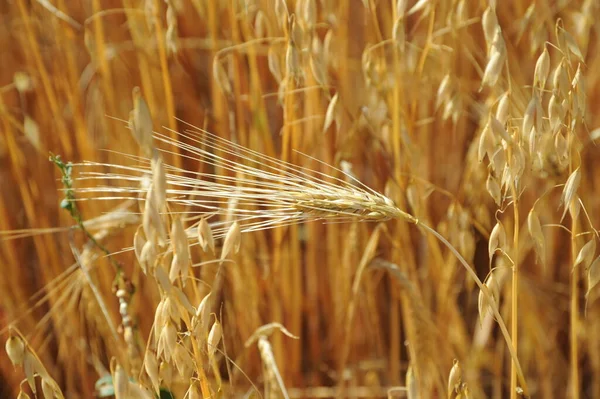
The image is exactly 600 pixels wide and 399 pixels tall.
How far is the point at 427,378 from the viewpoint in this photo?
97 centimetres

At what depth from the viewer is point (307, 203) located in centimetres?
60

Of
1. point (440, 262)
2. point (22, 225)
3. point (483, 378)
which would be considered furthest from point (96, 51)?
point (483, 378)

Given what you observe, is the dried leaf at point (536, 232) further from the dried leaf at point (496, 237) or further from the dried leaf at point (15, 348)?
the dried leaf at point (15, 348)

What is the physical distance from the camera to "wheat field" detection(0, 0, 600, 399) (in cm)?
71

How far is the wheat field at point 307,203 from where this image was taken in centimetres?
71

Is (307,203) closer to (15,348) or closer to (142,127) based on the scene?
(142,127)

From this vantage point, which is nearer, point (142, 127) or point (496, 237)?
point (142, 127)

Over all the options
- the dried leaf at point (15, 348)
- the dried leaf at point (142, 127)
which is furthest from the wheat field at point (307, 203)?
the dried leaf at point (142, 127)

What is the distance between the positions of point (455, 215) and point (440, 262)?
90 mm

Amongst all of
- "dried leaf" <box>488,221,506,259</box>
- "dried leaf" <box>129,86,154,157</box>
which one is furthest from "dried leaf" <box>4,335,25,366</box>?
"dried leaf" <box>488,221,506,259</box>

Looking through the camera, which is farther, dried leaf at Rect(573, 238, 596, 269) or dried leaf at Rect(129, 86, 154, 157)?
dried leaf at Rect(573, 238, 596, 269)

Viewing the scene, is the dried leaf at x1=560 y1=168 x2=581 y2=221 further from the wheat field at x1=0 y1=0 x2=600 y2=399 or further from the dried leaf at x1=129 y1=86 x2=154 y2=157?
the dried leaf at x1=129 y1=86 x2=154 y2=157

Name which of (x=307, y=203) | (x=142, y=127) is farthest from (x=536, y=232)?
(x=142, y=127)

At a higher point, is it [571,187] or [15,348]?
[571,187]
